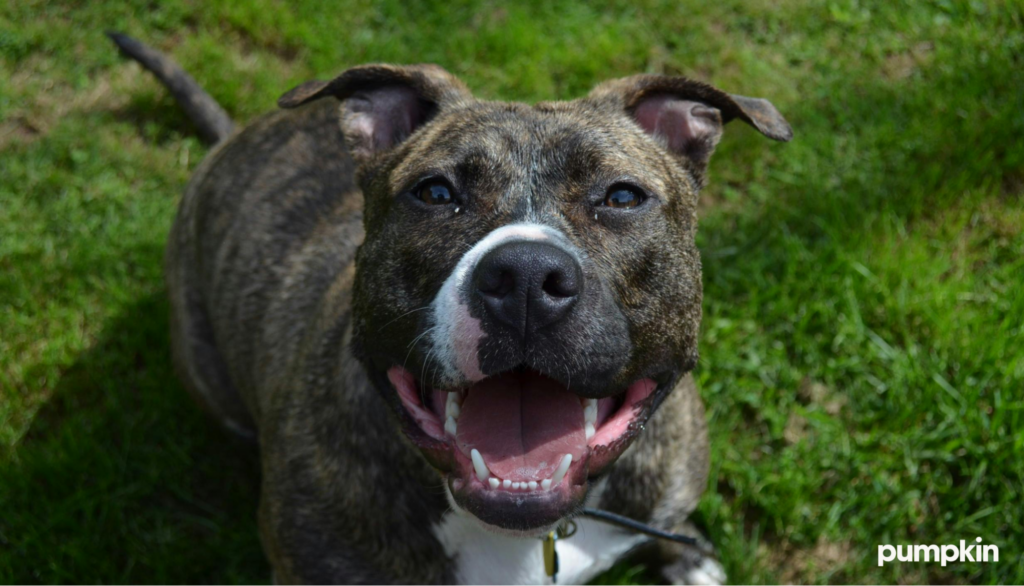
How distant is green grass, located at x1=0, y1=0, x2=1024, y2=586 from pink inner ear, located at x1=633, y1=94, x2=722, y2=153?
1.75 meters

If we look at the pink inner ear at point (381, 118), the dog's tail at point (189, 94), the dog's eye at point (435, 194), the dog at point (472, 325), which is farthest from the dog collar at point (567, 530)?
the dog's tail at point (189, 94)

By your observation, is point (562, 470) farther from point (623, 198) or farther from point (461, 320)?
point (623, 198)

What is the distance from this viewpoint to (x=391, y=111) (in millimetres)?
3436

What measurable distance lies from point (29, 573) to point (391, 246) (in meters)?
2.68

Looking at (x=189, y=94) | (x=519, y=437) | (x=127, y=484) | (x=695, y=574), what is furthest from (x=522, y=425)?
(x=189, y=94)

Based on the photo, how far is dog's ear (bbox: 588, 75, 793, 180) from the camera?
3.22m

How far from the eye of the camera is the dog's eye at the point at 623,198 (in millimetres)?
2838

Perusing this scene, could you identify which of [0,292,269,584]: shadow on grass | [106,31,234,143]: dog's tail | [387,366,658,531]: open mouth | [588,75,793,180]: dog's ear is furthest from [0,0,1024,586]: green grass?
[588,75,793,180]: dog's ear

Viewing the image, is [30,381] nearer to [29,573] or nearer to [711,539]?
[29,573]

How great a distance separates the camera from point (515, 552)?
3.24 meters

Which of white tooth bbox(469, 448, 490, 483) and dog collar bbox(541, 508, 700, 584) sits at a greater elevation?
white tooth bbox(469, 448, 490, 483)

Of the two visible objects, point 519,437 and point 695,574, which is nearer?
point 519,437

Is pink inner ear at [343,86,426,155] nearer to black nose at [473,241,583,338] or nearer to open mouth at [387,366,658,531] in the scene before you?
open mouth at [387,366,658,531]

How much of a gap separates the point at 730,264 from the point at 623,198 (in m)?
2.47
